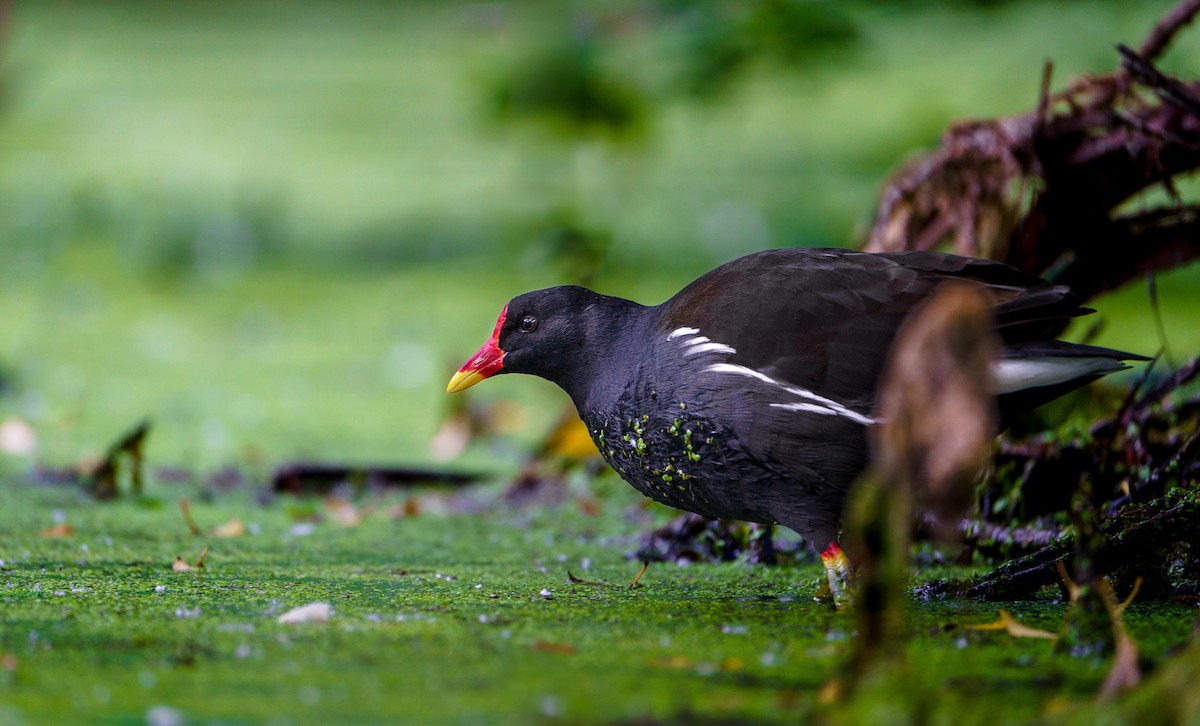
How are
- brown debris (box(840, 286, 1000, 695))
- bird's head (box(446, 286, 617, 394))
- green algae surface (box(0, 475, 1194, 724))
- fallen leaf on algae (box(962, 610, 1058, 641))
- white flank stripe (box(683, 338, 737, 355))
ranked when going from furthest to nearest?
bird's head (box(446, 286, 617, 394)), white flank stripe (box(683, 338, 737, 355)), fallen leaf on algae (box(962, 610, 1058, 641)), green algae surface (box(0, 475, 1194, 724)), brown debris (box(840, 286, 1000, 695))

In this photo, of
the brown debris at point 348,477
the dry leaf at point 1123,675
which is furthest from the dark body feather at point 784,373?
the brown debris at point 348,477

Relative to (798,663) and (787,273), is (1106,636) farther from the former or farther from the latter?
(787,273)

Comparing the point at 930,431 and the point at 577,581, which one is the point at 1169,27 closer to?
the point at 577,581

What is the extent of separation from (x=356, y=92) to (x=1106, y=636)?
1005cm

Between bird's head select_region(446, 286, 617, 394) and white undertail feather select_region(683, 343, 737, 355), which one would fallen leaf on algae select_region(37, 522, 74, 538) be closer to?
bird's head select_region(446, 286, 617, 394)

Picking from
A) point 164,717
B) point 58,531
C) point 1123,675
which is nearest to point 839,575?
point 1123,675

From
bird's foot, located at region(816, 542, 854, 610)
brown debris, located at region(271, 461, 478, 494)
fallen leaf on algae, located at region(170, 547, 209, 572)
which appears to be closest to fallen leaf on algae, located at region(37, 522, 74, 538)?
fallen leaf on algae, located at region(170, 547, 209, 572)

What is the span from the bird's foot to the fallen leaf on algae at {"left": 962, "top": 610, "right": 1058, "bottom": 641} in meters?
0.25

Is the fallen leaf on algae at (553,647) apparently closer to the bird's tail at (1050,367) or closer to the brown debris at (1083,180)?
the bird's tail at (1050,367)

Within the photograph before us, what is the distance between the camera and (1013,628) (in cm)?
177

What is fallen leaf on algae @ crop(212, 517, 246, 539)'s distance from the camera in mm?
2945

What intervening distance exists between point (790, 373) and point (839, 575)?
0.34m

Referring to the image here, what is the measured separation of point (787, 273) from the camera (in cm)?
217

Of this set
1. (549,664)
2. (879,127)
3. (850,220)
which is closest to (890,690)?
(549,664)
